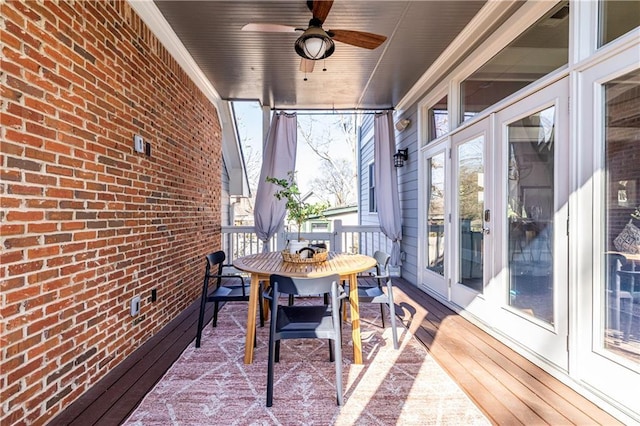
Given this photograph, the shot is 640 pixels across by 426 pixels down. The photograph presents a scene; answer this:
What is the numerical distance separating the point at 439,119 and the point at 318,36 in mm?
2323

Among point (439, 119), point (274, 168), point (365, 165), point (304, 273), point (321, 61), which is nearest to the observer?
point (304, 273)

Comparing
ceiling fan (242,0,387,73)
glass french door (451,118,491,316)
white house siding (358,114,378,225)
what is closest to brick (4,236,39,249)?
ceiling fan (242,0,387,73)

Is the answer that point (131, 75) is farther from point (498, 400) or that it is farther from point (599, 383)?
point (599, 383)

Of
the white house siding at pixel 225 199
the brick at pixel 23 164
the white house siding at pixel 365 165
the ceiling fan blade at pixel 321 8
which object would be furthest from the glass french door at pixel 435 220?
the brick at pixel 23 164

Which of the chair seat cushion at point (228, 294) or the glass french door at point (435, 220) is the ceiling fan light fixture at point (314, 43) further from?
the chair seat cushion at point (228, 294)

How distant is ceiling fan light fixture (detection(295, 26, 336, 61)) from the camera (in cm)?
251

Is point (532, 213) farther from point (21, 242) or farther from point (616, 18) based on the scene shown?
point (21, 242)

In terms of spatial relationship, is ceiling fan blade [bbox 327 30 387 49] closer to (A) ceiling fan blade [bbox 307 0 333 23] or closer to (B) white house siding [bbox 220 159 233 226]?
(A) ceiling fan blade [bbox 307 0 333 23]

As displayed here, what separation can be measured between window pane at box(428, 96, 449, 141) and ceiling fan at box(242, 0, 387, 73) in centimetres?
162

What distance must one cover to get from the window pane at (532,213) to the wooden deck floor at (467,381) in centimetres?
45

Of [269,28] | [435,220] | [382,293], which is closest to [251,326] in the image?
[382,293]

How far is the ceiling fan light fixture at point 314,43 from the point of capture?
8.22 ft

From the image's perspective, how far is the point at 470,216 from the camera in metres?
3.39

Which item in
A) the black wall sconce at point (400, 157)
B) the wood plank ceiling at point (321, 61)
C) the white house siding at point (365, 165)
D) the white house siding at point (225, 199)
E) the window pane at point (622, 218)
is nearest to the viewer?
the window pane at point (622, 218)
